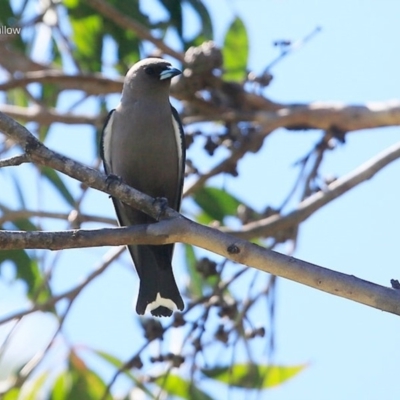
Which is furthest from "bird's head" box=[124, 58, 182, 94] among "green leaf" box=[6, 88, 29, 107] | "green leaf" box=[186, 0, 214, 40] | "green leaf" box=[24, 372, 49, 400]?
"green leaf" box=[24, 372, 49, 400]

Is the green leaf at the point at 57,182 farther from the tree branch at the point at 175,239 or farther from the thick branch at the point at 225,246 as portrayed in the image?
the thick branch at the point at 225,246

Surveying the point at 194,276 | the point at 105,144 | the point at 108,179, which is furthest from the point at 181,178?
the point at 108,179

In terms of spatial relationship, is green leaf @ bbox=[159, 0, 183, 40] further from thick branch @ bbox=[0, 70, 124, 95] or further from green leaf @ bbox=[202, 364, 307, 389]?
green leaf @ bbox=[202, 364, 307, 389]

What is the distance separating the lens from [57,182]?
21.4 feet

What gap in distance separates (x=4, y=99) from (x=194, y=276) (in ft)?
6.35

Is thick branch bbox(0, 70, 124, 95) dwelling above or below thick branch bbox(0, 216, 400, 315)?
above

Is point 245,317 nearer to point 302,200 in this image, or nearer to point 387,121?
point 302,200

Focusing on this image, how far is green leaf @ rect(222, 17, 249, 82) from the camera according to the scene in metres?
6.82

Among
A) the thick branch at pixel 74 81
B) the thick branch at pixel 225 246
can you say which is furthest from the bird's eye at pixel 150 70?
the thick branch at pixel 225 246

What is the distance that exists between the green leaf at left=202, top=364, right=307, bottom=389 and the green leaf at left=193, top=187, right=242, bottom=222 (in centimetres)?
108

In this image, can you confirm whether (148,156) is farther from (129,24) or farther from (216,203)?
(216,203)

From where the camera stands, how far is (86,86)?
6.36 m

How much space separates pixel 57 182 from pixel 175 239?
2.73 meters

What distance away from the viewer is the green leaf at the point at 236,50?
6.82 m
